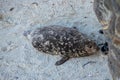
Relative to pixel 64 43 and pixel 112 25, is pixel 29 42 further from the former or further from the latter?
pixel 112 25

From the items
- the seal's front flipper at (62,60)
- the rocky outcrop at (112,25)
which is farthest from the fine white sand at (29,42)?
the rocky outcrop at (112,25)

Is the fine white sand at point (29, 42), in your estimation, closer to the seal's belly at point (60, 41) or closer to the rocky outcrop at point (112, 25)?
the seal's belly at point (60, 41)

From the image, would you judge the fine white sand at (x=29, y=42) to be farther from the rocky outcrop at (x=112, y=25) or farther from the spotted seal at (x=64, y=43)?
the rocky outcrop at (x=112, y=25)

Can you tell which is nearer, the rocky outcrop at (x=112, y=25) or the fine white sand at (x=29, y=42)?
the rocky outcrop at (x=112, y=25)

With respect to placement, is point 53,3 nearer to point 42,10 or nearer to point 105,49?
point 42,10

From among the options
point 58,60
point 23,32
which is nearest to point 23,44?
point 23,32

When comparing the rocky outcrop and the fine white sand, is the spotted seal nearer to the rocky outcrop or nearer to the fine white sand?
the fine white sand

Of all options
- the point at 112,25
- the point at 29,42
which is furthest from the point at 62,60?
the point at 112,25

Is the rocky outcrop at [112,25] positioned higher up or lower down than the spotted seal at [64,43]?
higher up
